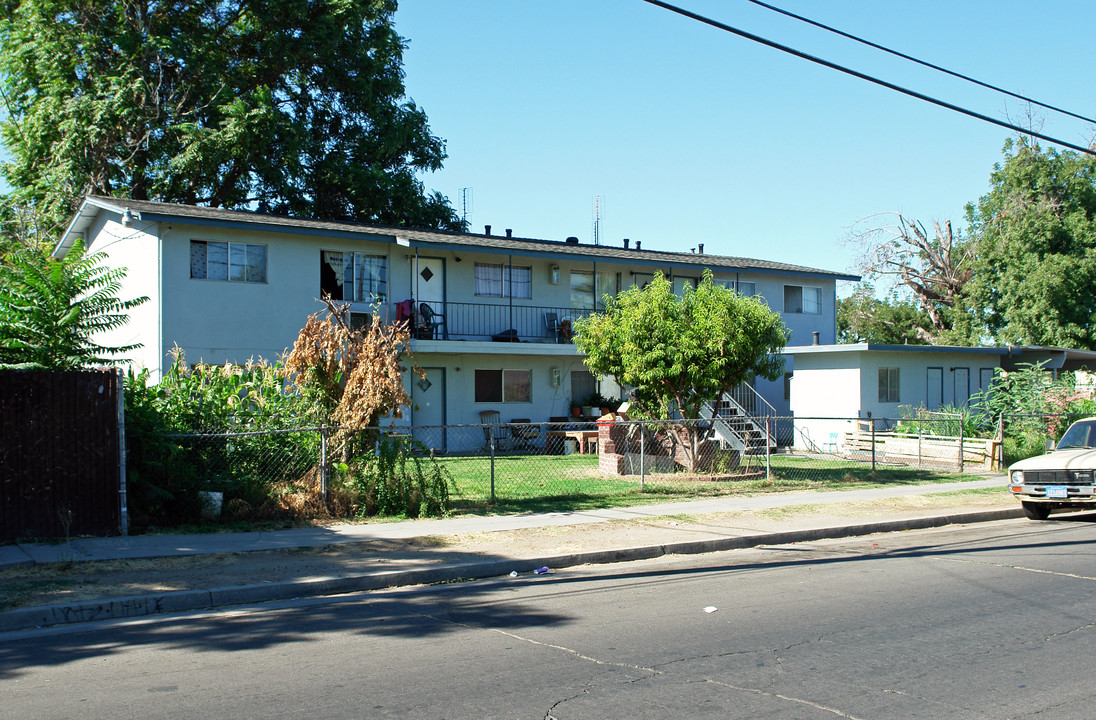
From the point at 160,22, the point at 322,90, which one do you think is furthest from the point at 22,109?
the point at 322,90

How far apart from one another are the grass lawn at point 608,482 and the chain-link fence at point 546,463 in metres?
0.03

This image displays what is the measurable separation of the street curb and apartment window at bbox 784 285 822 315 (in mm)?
21066

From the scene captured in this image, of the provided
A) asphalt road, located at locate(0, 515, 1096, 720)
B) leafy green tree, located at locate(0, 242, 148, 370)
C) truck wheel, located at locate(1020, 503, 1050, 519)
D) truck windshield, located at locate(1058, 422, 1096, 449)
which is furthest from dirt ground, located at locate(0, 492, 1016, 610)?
leafy green tree, located at locate(0, 242, 148, 370)

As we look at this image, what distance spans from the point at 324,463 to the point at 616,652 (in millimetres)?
7075

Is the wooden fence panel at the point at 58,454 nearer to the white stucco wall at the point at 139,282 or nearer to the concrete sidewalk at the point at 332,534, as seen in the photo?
the concrete sidewalk at the point at 332,534

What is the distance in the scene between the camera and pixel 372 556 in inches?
395

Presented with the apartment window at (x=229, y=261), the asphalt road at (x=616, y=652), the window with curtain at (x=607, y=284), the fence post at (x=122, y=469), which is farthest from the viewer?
the window with curtain at (x=607, y=284)

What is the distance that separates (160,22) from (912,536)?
1211 inches

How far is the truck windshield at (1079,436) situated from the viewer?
45.4ft

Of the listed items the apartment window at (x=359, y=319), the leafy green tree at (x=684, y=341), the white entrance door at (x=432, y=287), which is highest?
the white entrance door at (x=432, y=287)

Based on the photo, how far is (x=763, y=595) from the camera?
8391 mm

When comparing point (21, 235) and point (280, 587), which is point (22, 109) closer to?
point (21, 235)

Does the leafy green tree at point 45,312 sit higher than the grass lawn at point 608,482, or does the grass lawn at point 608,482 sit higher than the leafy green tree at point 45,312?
the leafy green tree at point 45,312

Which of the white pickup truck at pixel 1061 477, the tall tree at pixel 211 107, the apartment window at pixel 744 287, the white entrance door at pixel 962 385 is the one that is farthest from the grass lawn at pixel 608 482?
the tall tree at pixel 211 107
